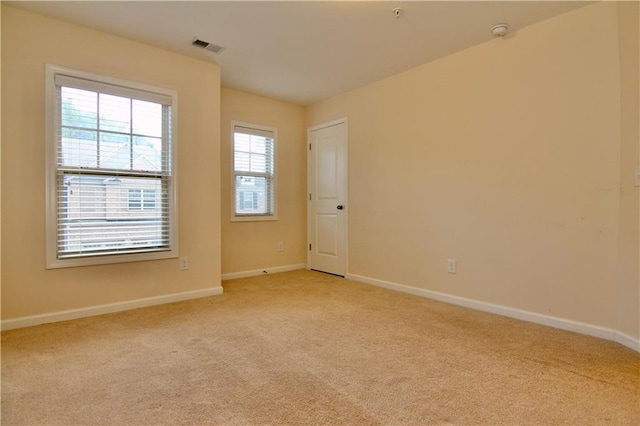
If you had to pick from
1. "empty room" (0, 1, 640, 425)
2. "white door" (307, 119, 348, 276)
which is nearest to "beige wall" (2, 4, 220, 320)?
"empty room" (0, 1, 640, 425)

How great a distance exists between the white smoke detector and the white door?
202 cm

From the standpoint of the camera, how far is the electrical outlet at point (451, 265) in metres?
3.30

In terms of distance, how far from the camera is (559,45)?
2.61 metres

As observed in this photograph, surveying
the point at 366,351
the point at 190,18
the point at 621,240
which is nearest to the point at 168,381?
the point at 366,351

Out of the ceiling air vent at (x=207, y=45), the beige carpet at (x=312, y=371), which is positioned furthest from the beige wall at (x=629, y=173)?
the ceiling air vent at (x=207, y=45)

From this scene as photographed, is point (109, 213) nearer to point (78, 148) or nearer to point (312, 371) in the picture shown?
point (78, 148)

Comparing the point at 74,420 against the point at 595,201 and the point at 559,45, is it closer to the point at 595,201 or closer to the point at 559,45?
the point at 595,201

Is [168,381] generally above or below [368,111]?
below

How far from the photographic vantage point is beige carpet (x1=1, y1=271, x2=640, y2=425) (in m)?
1.53

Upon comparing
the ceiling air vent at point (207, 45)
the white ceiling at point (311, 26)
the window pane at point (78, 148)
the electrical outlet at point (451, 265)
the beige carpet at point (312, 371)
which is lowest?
the beige carpet at point (312, 371)

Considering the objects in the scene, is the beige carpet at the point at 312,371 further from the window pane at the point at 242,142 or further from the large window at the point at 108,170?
the window pane at the point at 242,142

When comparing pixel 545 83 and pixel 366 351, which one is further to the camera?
pixel 545 83

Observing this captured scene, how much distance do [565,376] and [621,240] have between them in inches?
44.2

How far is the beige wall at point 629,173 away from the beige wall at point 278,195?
144 inches
